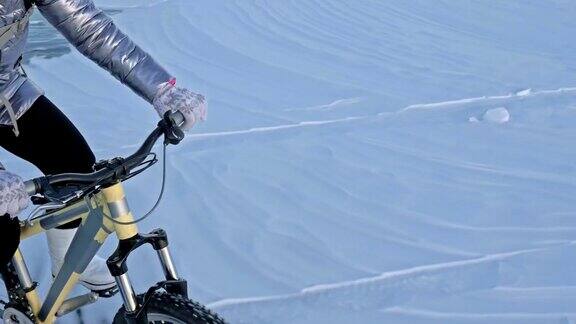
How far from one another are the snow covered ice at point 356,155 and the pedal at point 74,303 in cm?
37

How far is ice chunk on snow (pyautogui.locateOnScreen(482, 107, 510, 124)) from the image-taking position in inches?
167

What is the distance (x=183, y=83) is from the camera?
480cm

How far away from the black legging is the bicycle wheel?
525 mm

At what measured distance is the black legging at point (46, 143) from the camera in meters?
2.28

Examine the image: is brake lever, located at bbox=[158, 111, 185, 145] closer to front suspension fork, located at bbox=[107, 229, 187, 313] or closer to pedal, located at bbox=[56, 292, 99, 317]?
front suspension fork, located at bbox=[107, 229, 187, 313]

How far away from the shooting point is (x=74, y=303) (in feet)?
7.50

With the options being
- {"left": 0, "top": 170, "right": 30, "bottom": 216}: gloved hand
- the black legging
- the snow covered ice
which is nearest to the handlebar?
{"left": 0, "top": 170, "right": 30, "bottom": 216}: gloved hand

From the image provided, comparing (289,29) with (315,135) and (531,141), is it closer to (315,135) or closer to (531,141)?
(315,135)

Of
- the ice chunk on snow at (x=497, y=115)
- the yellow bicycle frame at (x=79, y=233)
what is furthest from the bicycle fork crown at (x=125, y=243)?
the ice chunk on snow at (x=497, y=115)

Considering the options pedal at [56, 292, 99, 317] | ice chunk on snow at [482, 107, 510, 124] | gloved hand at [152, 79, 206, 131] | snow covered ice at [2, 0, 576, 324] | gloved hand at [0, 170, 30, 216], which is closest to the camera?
gloved hand at [0, 170, 30, 216]

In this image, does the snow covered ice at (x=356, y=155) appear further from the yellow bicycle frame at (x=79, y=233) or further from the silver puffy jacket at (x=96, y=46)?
the silver puffy jacket at (x=96, y=46)

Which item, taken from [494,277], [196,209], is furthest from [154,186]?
[494,277]

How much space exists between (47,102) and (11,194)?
774 mm

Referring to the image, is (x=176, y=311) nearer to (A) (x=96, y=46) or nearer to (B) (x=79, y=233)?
(B) (x=79, y=233)
